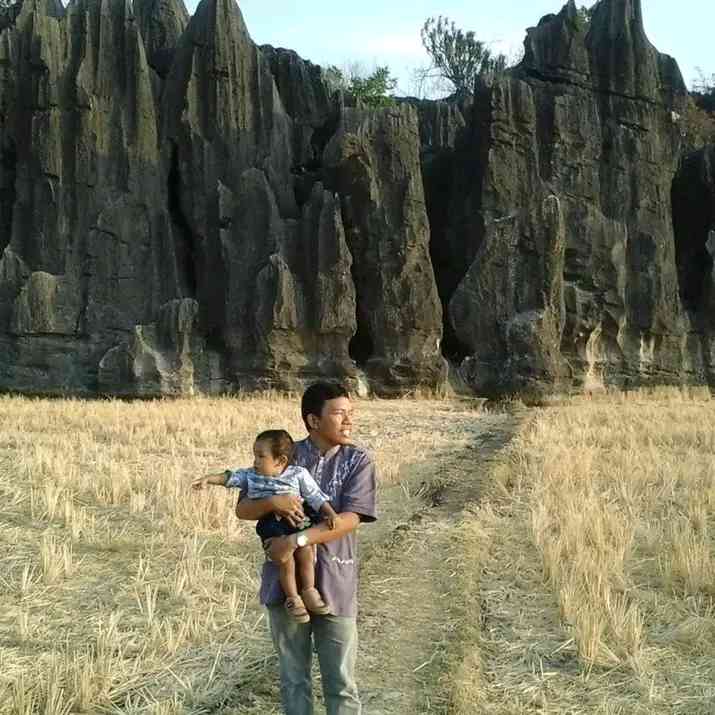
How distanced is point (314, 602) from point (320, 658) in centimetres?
32

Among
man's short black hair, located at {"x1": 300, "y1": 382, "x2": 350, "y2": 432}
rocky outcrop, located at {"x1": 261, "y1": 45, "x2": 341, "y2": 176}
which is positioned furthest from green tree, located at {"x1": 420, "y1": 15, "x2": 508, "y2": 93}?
man's short black hair, located at {"x1": 300, "y1": 382, "x2": 350, "y2": 432}

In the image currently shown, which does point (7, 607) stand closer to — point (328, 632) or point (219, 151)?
point (328, 632)

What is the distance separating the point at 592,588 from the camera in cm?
589

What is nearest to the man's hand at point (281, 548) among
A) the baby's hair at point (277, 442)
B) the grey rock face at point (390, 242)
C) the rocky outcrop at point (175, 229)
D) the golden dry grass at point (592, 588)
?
the baby's hair at point (277, 442)

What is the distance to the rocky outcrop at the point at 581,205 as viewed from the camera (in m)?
24.8

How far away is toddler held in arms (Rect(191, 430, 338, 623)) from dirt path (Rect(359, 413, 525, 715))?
1.11 m

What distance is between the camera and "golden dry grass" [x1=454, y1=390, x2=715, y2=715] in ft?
15.3

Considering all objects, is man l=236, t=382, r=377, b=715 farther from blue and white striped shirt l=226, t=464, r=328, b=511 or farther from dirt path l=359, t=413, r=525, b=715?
dirt path l=359, t=413, r=525, b=715

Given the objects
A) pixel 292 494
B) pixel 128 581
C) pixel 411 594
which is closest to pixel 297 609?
pixel 292 494

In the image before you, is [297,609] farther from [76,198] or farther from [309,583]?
[76,198]

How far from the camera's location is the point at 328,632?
365 centimetres

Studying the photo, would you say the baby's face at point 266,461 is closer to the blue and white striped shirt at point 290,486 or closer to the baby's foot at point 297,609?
the blue and white striped shirt at point 290,486

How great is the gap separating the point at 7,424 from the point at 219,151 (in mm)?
13689

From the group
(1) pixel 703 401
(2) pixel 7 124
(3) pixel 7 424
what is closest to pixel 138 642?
(3) pixel 7 424
